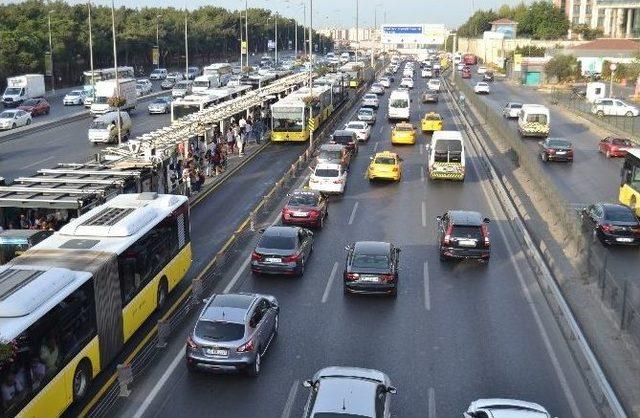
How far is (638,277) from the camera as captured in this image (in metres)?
22.1

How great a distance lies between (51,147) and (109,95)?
1703cm

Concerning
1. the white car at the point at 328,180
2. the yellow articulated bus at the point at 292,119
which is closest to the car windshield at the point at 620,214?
the white car at the point at 328,180

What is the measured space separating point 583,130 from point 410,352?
46921 millimetres

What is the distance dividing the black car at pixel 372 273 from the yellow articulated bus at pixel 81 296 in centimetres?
481

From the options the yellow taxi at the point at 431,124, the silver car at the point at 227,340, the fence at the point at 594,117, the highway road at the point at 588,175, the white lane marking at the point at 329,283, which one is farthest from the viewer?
the fence at the point at 594,117

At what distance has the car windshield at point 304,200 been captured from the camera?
27.2m

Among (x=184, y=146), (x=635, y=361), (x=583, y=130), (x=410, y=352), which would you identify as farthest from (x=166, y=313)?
(x=583, y=130)

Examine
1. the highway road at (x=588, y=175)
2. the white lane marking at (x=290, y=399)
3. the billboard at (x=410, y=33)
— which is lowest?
the white lane marking at (x=290, y=399)

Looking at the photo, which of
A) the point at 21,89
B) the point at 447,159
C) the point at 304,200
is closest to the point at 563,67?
the point at 21,89

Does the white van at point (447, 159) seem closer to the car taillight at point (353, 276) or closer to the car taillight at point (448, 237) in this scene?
the car taillight at point (448, 237)

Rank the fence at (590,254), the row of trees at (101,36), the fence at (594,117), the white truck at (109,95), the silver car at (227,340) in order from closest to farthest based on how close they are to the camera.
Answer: the silver car at (227,340)
the fence at (590,254)
the fence at (594,117)
the white truck at (109,95)
the row of trees at (101,36)

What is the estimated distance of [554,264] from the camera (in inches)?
860

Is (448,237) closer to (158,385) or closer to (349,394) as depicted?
(158,385)

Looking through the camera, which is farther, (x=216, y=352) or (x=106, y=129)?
(x=106, y=129)
